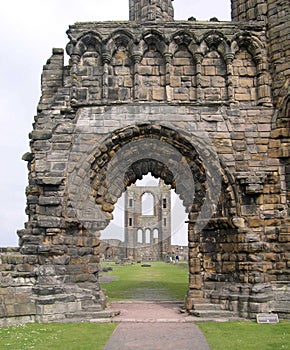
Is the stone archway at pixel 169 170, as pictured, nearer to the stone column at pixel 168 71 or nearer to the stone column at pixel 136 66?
the stone column at pixel 168 71

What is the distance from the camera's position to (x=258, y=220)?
9.74m

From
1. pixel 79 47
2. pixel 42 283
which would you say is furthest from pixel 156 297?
pixel 79 47

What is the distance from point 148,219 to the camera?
51.4m

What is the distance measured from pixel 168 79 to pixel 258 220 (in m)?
4.10

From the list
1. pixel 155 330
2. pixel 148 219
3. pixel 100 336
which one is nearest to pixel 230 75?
pixel 155 330

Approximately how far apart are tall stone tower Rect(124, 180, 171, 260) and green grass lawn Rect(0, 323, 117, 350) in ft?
126

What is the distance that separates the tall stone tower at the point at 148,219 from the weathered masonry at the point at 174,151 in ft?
119

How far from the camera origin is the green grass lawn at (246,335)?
6.46 metres

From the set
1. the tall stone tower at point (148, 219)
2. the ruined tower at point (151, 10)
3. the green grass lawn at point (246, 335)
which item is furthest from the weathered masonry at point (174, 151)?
the tall stone tower at point (148, 219)

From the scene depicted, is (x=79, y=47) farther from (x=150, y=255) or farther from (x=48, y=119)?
(x=150, y=255)

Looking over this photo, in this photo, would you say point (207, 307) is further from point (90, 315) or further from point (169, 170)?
point (169, 170)

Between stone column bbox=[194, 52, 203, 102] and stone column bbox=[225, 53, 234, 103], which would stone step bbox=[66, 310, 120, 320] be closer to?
stone column bbox=[194, 52, 203, 102]

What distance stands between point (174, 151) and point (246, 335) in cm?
482

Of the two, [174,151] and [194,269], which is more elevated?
[174,151]
